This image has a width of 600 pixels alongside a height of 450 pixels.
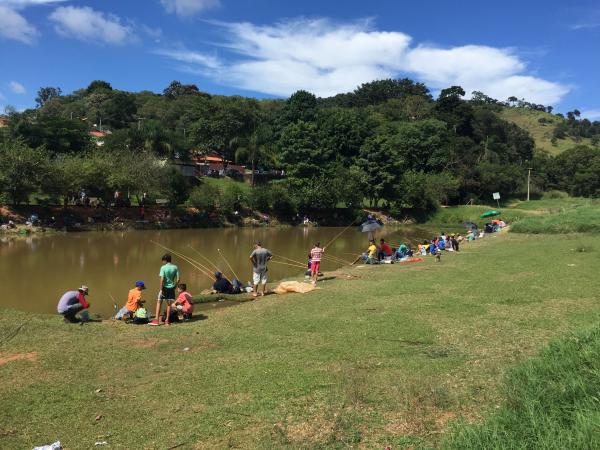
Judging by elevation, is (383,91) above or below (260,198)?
above

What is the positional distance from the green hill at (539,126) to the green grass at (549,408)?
468ft

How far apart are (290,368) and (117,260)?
21.3 m

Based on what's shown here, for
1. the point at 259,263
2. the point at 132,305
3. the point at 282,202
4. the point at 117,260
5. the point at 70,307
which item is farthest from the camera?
the point at 282,202

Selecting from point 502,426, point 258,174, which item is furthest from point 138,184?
point 502,426

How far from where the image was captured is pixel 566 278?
14.9 metres

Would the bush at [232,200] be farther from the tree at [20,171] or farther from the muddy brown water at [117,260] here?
the tree at [20,171]

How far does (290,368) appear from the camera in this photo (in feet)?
26.4

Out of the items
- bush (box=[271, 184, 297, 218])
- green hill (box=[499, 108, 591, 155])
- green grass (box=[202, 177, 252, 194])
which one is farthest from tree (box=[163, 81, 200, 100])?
green hill (box=[499, 108, 591, 155])

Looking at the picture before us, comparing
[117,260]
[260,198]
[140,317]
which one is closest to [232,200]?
[260,198]

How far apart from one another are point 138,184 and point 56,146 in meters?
21.3

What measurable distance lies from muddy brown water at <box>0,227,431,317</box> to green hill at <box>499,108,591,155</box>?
116 m

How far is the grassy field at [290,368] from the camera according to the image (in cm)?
593

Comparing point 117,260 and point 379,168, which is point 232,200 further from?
point 117,260

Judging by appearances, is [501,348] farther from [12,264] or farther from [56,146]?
[56,146]
